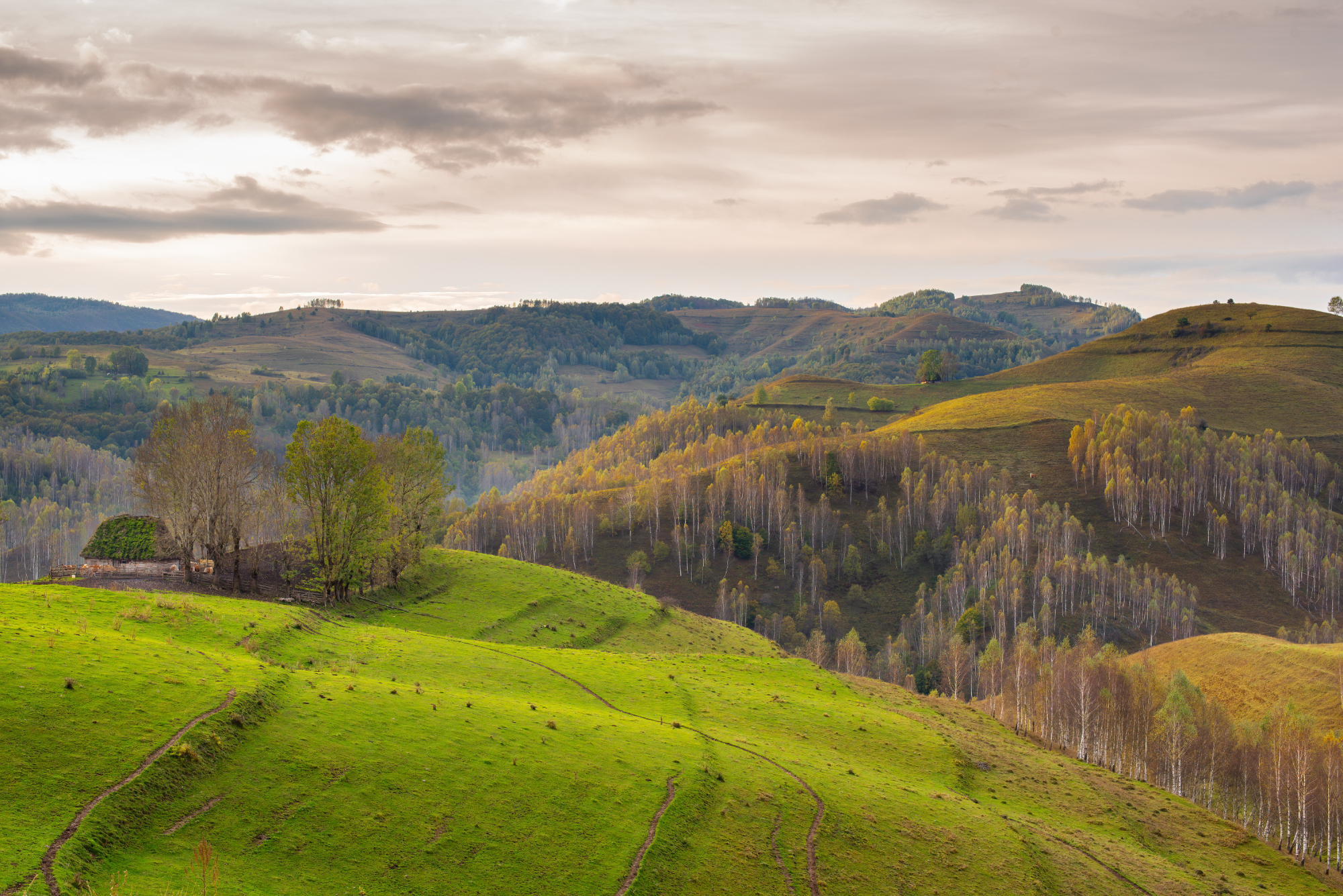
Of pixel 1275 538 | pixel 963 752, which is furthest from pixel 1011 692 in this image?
pixel 1275 538

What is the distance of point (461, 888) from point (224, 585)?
4921cm

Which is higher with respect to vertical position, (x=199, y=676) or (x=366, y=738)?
(x=199, y=676)

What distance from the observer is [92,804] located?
24.1 metres

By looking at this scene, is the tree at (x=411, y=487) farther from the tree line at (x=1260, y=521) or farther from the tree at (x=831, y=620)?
the tree line at (x=1260, y=521)

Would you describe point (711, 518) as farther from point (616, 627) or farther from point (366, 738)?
point (366, 738)

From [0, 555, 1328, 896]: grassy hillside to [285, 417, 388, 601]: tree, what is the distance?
619 centimetres

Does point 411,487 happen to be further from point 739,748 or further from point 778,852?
point 778,852

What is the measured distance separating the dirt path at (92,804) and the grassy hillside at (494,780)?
8.9 inches

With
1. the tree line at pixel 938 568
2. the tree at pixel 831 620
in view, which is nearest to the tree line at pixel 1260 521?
the tree line at pixel 938 568

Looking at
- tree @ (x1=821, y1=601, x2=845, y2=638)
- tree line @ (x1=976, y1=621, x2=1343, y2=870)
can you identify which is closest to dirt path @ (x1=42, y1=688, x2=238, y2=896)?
tree line @ (x1=976, y1=621, x2=1343, y2=870)

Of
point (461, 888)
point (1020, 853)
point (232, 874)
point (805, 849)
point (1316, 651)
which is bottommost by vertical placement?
point (1316, 651)

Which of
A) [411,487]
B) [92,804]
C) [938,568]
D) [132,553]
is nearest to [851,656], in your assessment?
[938,568]

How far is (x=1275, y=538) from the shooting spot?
184m

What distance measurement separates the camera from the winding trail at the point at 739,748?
112 feet
